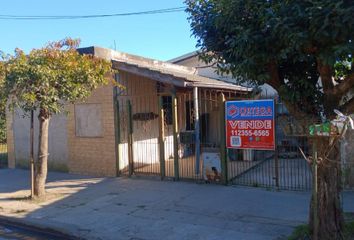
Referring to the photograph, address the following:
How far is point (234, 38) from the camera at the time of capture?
204 inches

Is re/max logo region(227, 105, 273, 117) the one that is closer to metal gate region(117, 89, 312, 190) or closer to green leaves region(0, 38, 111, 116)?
metal gate region(117, 89, 312, 190)

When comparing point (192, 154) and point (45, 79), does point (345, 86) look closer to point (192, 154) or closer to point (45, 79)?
point (45, 79)

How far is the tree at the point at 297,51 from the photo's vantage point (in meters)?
4.34

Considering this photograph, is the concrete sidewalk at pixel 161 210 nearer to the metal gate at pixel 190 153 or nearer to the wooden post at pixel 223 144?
the wooden post at pixel 223 144

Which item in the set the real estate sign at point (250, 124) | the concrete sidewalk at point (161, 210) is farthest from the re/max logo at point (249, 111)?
the concrete sidewalk at point (161, 210)

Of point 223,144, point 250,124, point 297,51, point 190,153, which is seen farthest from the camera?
point 190,153

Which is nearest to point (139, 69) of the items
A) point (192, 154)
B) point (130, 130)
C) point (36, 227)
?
point (130, 130)

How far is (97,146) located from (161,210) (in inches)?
187

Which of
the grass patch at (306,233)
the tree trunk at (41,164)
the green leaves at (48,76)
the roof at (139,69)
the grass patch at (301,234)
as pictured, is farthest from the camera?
the roof at (139,69)

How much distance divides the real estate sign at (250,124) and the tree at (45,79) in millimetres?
3178

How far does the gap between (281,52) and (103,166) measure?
27.8 feet

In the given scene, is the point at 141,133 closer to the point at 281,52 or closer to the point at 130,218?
the point at 130,218

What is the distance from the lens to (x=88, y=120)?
1256cm

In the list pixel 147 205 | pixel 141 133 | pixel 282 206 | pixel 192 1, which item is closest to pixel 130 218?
pixel 147 205
